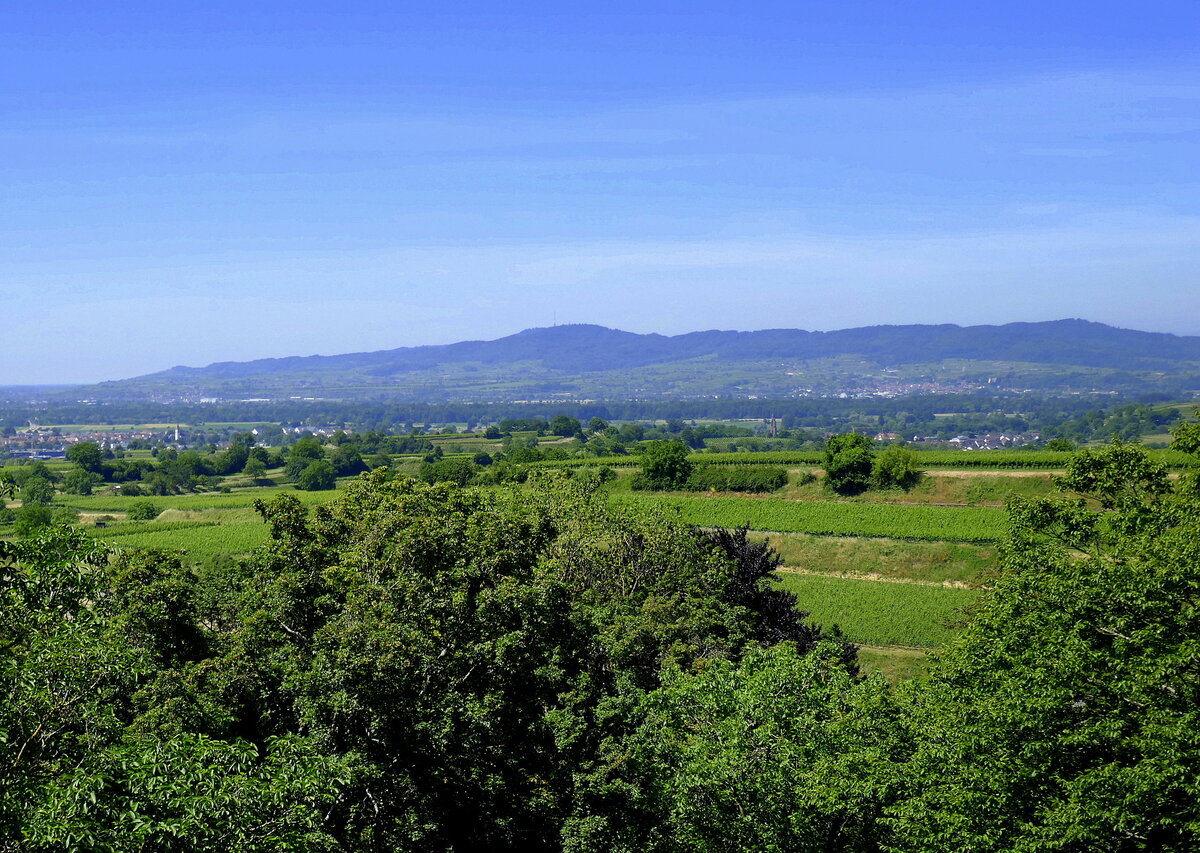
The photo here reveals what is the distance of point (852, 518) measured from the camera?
2334 inches

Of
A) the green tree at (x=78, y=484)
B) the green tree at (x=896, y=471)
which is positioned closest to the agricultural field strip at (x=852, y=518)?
the green tree at (x=896, y=471)

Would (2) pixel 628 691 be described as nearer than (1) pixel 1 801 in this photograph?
No

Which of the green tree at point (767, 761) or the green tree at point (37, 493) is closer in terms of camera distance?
the green tree at point (767, 761)

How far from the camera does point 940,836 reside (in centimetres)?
1470

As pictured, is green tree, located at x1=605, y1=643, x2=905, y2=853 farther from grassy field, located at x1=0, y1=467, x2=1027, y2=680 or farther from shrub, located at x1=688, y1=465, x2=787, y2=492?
shrub, located at x1=688, y1=465, x2=787, y2=492

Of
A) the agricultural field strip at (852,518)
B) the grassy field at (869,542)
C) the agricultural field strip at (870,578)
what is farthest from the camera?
the agricultural field strip at (852,518)

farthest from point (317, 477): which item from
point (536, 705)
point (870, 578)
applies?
point (536, 705)

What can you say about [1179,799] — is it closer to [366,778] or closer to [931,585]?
[366,778]

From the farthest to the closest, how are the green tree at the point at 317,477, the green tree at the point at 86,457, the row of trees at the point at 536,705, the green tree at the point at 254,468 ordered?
the green tree at the point at 254,468 < the green tree at the point at 86,457 < the green tree at the point at 317,477 < the row of trees at the point at 536,705

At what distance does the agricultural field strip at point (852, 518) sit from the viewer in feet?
177

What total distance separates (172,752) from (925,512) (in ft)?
177

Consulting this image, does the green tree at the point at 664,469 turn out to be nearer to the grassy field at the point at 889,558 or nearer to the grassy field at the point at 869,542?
the grassy field at the point at 869,542

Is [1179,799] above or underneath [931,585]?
above

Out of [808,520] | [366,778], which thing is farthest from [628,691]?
[808,520]
